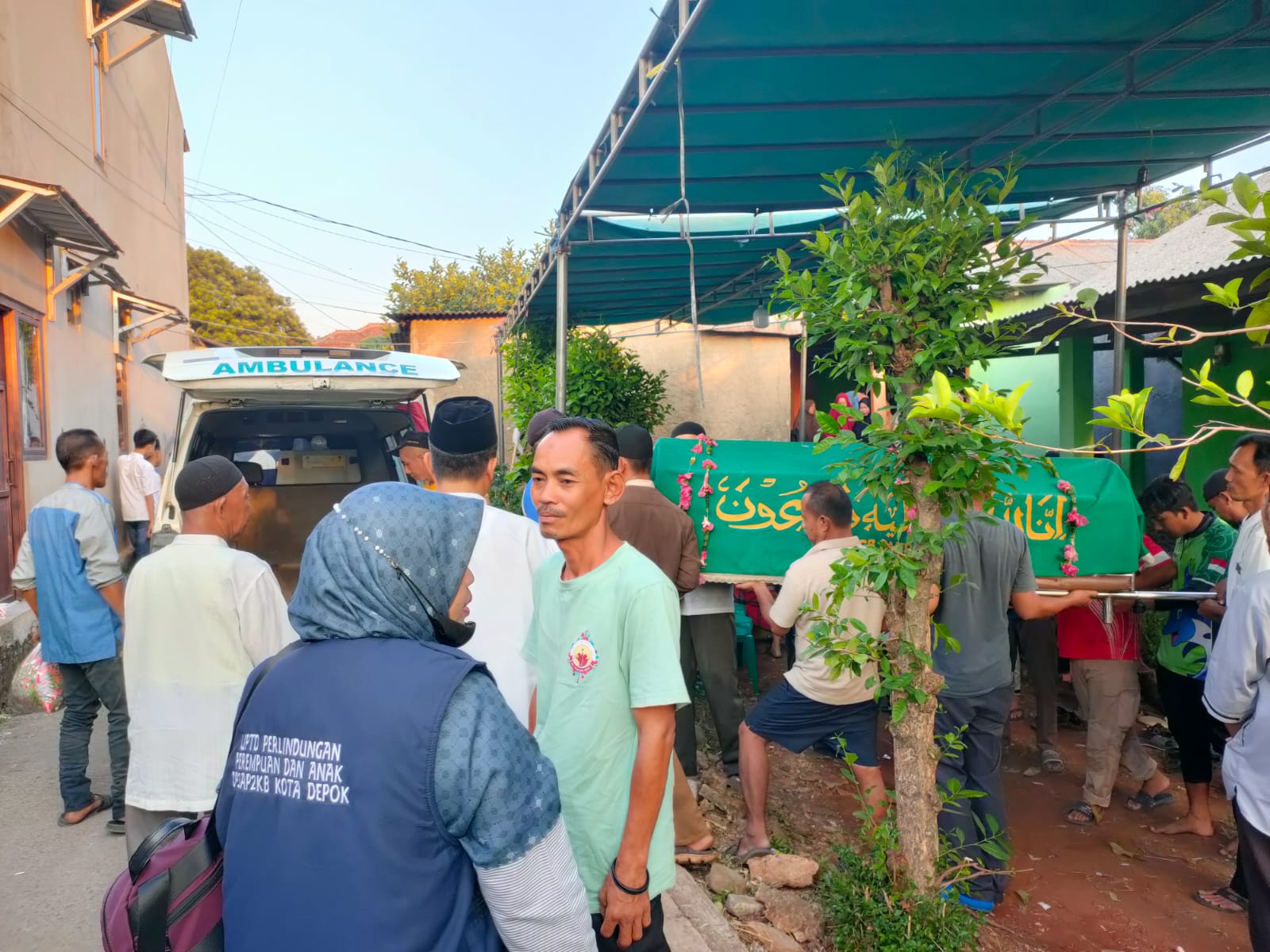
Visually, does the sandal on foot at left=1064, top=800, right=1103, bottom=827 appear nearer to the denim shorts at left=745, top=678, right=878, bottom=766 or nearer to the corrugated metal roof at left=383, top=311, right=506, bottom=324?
the denim shorts at left=745, top=678, right=878, bottom=766

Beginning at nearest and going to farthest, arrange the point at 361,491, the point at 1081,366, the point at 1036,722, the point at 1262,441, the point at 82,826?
the point at 361,491 < the point at 1262,441 < the point at 82,826 < the point at 1036,722 < the point at 1081,366

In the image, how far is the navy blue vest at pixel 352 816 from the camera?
1.26m

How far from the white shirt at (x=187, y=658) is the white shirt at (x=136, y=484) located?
733cm

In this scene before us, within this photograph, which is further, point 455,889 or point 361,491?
point 361,491

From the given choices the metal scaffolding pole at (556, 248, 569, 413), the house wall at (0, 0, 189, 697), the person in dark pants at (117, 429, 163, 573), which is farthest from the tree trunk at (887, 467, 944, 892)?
the person in dark pants at (117, 429, 163, 573)

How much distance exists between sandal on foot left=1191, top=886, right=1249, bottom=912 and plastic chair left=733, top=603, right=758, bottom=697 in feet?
8.86

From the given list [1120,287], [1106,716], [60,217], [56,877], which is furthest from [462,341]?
[1106,716]

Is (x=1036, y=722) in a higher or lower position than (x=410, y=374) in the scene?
lower

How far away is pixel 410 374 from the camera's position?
4562mm

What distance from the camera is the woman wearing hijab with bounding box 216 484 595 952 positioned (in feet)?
4.16

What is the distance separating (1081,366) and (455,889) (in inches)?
397

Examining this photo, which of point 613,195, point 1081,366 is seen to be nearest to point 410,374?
point 613,195

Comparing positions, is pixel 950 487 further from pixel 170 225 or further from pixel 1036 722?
pixel 170 225

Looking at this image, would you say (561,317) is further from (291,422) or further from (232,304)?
(232,304)
